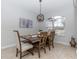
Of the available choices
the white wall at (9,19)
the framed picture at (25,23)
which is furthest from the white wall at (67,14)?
the white wall at (9,19)

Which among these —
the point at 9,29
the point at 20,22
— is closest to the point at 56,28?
the point at 20,22

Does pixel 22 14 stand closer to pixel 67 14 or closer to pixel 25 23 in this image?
pixel 25 23

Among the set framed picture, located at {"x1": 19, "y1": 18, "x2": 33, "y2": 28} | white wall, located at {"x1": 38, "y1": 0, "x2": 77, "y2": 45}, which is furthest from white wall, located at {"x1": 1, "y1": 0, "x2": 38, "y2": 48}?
white wall, located at {"x1": 38, "y1": 0, "x2": 77, "y2": 45}

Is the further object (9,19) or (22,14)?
(22,14)

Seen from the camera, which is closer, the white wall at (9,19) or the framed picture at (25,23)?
the white wall at (9,19)

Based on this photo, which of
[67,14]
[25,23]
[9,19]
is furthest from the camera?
[25,23]

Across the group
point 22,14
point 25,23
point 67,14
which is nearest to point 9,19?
point 22,14

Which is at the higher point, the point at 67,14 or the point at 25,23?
the point at 67,14

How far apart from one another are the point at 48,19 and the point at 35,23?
1112mm

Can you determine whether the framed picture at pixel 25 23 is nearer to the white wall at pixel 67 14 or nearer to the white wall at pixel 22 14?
the white wall at pixel 22 14

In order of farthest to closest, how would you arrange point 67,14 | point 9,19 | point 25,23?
point 25,23, point 67,14, point 9,19

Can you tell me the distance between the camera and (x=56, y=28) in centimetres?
531

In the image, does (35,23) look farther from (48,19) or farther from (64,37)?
(64,37)

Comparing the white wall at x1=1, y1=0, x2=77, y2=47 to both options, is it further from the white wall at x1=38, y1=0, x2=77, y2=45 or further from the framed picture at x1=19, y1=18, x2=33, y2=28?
the framed picture at x1=19, y1=18, x2=33, y2=28
